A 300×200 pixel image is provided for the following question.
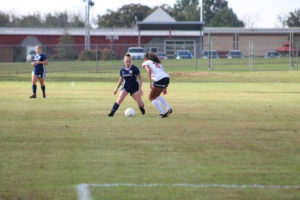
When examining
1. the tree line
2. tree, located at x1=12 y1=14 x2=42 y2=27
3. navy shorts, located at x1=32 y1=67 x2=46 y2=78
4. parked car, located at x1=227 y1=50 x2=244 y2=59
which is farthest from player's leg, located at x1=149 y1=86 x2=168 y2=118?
tree, located at x1=12 y1=14 x2=42 y2=27

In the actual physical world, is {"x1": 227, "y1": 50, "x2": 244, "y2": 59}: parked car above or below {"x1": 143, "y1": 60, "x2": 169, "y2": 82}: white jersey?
above

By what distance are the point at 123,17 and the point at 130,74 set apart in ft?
343

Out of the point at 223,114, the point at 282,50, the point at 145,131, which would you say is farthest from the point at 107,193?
the point at 282,50

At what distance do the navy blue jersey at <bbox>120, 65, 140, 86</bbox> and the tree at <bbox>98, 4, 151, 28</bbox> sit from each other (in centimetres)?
10304

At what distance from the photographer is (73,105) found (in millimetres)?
17109

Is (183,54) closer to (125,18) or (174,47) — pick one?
(174,47)

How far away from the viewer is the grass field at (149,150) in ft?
21.6

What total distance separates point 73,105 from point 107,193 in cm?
1092

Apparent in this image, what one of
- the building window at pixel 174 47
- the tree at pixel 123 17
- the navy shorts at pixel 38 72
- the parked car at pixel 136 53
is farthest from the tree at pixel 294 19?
the navy shorts at pixel 38 72

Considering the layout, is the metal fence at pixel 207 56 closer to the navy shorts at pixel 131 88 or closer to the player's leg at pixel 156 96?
the navy shorts at pixel 131 88

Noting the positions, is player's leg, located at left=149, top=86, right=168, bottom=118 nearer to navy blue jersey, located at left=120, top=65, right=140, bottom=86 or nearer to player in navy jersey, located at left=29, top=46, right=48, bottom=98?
navy blue jersey, located at left=120, top=65, right=140, bottom=86

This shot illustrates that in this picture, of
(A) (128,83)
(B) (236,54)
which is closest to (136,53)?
(B) (236,54)

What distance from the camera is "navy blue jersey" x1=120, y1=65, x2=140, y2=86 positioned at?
13.9 metres

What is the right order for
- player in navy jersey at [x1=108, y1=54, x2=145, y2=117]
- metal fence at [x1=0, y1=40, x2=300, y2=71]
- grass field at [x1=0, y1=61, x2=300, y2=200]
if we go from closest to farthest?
1. grass field at [x1=0, y1=61, x2=300, y2=200]
2. player in navy jersey at [x1=108, y1=54, x2=145, y2=117]
3. metal fence at [x1=0, y1=40, x2=300, y2=71]
